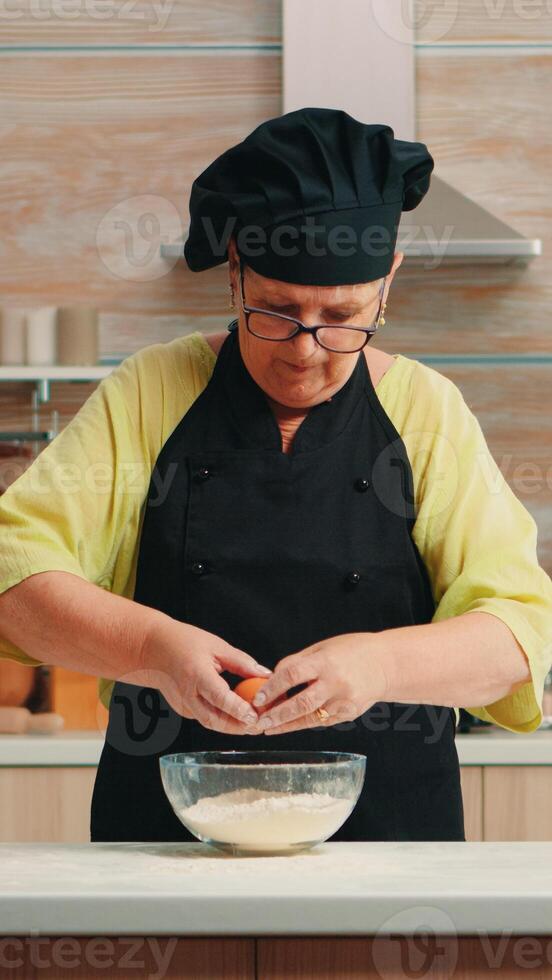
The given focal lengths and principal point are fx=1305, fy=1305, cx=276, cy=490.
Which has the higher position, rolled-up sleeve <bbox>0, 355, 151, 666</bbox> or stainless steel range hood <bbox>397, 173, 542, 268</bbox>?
stainless steel range hood <bbox>397, 173, 542, 268</bbox>

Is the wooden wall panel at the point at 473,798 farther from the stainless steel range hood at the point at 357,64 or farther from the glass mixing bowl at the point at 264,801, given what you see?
the glass mixing bowl at the point at 264,801

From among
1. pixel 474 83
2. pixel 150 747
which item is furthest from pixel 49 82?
pixel 150 747

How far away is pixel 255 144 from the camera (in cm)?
135

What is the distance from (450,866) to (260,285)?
615mm

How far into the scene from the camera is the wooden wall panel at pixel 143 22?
3.14 m

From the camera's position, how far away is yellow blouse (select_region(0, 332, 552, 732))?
51.2 inches

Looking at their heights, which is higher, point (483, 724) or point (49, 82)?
point (49, 82)

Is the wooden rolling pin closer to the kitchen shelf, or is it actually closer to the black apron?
the kitchen shelf

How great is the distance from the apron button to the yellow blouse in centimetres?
9

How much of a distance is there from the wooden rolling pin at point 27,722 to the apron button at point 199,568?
1.27 meters

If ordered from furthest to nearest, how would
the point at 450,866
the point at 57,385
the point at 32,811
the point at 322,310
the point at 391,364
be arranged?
the point at 57,385 < the point at 32,811 < the point at 391,364 < the point at 322,310 < the point at 450,866

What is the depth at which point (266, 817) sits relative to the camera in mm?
1097

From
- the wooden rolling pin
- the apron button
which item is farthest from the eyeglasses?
the wooden rolling pin

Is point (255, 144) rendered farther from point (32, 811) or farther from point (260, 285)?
point (32, 811)
